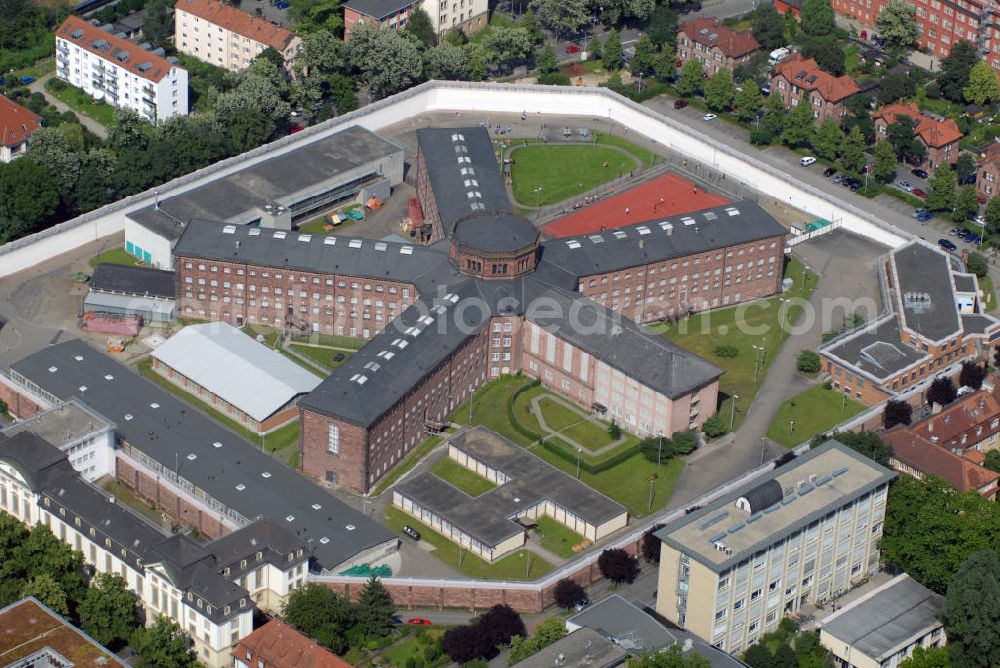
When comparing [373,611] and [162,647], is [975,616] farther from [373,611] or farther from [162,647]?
[162,647]

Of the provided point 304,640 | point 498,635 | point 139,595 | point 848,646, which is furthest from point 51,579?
point 848,646

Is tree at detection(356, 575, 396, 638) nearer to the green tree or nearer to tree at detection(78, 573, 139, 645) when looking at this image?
the green tree

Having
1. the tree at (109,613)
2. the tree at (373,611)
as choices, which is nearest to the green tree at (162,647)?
the tree at (109,613)

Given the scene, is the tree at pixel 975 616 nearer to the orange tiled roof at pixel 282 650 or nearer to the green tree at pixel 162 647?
the orange tiled roof at pixel 282 650

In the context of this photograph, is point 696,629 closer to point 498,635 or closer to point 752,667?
point 752,667

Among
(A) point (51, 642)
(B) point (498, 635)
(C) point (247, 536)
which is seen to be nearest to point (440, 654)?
(B) point (498, 635)

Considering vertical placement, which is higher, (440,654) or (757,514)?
(757,514)
